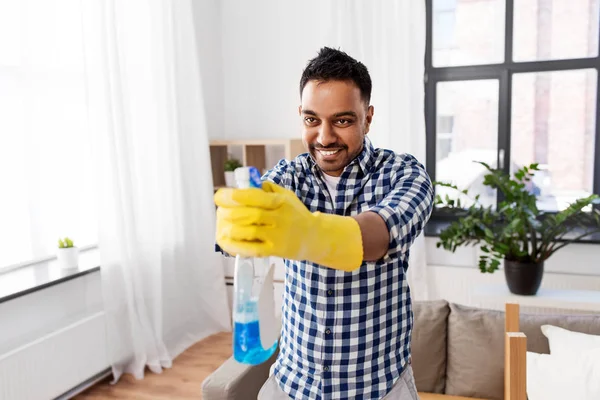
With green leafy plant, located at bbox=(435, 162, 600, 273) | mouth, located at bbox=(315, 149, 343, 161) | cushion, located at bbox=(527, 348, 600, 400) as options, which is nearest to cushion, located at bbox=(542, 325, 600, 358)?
cushion, located at bbox=(527, 348, 600, 400)

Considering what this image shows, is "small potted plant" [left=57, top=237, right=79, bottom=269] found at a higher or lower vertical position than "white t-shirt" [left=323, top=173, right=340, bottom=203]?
lower

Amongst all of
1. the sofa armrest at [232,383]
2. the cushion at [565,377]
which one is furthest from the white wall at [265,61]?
the cushion at [565,377]

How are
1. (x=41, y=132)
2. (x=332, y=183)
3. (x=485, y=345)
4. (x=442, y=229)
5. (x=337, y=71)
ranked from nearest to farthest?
(x=337, y=71) < (x=332, y=183) < (x=485, y=345) < (x=41, y=132) < (x=442, y=229)

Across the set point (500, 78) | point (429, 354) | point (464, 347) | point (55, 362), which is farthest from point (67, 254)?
point (500, 78)

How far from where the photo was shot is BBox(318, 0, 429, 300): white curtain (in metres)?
3.40

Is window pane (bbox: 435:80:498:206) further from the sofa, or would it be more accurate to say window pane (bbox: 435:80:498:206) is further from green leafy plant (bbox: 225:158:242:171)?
the sofa

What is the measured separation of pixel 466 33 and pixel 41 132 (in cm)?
253

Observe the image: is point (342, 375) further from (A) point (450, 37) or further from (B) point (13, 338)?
(A) point (450, 37)

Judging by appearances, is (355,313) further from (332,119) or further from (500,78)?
(500,78)

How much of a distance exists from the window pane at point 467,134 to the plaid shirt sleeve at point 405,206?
8.68ft

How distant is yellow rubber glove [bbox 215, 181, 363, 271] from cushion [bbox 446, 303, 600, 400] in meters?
1.47

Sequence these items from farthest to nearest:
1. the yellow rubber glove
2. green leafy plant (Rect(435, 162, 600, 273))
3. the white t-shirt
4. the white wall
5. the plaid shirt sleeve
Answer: the white wall
green leafy plant (Rect(435, 162, 600, 273))
the white t-shirt
the plaid shirt sleeve
the yellow rubber glove

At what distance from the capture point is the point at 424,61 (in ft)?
11.5

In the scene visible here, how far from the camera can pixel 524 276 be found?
2648 mm
